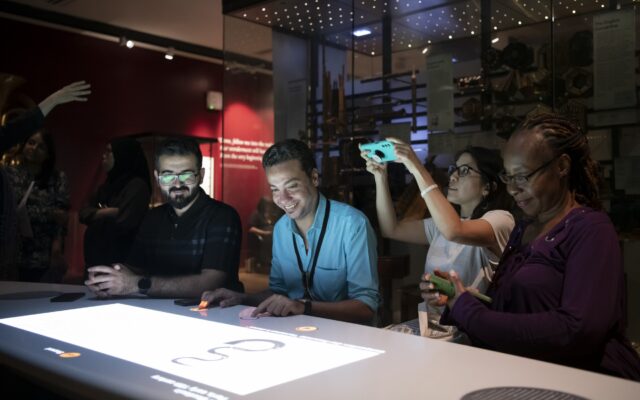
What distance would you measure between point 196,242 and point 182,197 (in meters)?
0.22

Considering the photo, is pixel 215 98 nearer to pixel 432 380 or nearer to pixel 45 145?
pixel 45 145

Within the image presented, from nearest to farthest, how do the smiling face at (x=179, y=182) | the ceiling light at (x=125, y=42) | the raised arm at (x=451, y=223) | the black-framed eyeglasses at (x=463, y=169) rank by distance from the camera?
the raised arm at (x=451, y=223) < the black-framed eyeglasses at (x=463, y=169) < the smiling face at (x=179, y=182) < the ceiling light at (x=125, y=42)

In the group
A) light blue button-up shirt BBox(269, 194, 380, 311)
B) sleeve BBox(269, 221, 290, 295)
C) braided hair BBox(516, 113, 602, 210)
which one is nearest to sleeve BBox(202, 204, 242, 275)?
sleeve BBox(269, 221, 290, 295)

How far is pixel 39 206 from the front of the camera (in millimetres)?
3553

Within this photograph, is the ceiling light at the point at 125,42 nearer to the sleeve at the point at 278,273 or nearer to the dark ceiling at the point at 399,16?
the dark ceiling at the point at 399,16

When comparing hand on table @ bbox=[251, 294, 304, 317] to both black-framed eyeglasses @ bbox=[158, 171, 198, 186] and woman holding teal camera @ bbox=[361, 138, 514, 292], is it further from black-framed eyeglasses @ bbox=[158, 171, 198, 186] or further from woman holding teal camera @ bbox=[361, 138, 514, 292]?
black-framed eyeglasses @ bbox=[158, 171, 198, 186]

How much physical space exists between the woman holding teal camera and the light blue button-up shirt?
11.4 inches

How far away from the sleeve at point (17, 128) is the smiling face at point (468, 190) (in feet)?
7.22

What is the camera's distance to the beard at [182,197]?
272cm

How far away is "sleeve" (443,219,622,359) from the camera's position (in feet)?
4.54

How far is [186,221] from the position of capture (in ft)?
9.00

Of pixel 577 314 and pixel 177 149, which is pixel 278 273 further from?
pixel 577 314

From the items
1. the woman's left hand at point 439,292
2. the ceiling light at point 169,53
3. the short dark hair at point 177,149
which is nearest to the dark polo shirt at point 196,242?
the short dark hair at point 177,149

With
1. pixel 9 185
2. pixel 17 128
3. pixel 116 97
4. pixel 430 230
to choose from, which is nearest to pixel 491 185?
pixel 430 230
